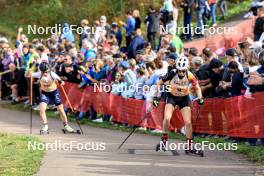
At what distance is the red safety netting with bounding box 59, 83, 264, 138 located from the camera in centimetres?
1428

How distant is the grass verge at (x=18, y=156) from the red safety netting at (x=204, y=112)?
3.72 meters

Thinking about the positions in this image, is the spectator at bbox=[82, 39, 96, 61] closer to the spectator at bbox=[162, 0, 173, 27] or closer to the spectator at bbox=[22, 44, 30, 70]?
the spectator at bbox=[22, 44, 30, 70]

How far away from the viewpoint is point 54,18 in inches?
1436

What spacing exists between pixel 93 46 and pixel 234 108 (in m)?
9.05

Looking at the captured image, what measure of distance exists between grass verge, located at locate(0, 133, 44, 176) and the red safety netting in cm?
372

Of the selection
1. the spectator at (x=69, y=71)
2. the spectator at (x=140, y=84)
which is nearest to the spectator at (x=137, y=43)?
the spectator at (x=69, y=71)

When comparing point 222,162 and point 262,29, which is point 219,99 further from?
point 262,29

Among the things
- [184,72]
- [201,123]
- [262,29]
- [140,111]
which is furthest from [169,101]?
[262,29]

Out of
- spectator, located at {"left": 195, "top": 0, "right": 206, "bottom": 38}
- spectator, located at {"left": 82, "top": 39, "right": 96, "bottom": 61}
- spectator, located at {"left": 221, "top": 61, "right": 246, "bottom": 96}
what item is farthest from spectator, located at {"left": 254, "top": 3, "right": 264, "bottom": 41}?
spectator, located at {"left": 82, "top": 39, "right": 96, "bottom": 61}

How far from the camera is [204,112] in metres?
16.3

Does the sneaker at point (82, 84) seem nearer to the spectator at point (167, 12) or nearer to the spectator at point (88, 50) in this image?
the spectator at point (88, 50)

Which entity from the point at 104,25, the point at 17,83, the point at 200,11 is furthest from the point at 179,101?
the point at 17,83

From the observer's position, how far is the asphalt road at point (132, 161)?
12.1 meters

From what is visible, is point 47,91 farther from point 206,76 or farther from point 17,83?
point 17,83
